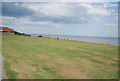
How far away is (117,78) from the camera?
641 centimetres

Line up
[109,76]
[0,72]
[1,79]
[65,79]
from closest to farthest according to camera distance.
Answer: [1,79], [65,79], [0,72], [109,76]

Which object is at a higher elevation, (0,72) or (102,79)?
(0,72)

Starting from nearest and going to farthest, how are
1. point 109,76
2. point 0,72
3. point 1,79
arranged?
point 1,79
point 0,72
point 109,76

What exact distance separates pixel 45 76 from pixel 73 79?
5.45 feet

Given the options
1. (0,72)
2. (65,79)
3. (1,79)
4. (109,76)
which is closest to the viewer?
(1,79)

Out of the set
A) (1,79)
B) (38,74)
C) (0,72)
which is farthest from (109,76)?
(0,72)

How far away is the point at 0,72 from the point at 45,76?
9.08ft

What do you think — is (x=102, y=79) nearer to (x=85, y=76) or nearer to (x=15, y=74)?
(x=85, y=76)

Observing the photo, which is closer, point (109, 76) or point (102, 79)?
point (102, 79)

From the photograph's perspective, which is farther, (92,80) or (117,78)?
(117,78)

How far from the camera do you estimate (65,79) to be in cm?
579

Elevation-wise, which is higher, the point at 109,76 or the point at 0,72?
the point at 0,72

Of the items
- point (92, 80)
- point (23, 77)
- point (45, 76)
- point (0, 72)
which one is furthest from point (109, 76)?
point (0, 72)

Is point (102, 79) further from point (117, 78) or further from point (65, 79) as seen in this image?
point (65, 79)
